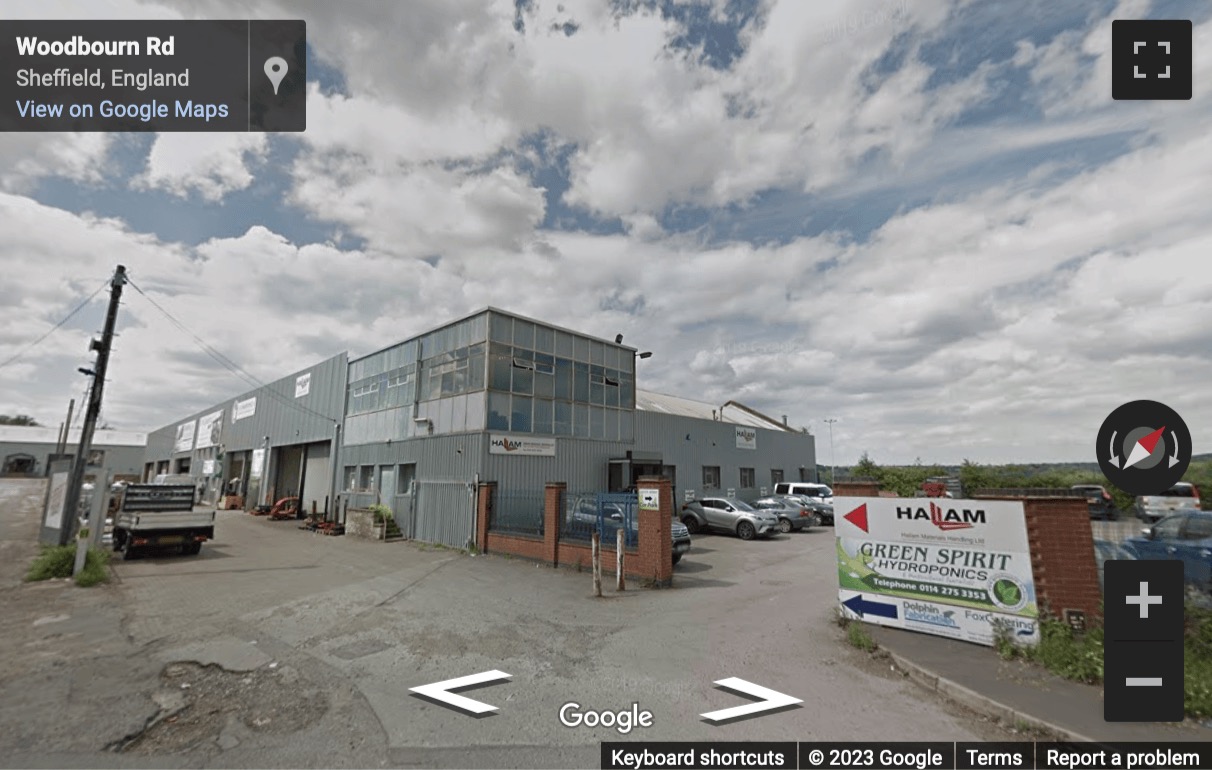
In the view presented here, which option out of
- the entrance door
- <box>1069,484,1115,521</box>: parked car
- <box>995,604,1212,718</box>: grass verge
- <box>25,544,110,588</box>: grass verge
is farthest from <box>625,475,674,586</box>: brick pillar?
<box>1069,484,1115,521</box>: parked car

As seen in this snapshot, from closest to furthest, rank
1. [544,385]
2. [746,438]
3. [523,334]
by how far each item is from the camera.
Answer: [523,334], [544,385], [746,438]

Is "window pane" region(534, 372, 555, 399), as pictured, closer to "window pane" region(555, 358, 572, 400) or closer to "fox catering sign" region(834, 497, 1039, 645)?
"window pane" region(555, 358, 572, 400)

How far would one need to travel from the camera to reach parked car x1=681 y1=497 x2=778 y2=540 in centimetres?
2076

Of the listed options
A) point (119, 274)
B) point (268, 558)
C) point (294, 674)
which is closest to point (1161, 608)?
point (294, 674)

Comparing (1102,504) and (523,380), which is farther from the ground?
(523,380)

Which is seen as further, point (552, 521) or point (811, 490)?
point (811, 490)

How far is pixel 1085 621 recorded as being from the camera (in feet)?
22.5

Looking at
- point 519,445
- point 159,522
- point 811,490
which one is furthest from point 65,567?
point 811,490

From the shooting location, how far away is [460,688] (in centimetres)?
600

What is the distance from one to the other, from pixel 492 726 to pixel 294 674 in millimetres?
3027

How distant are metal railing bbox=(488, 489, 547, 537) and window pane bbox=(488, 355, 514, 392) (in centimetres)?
418

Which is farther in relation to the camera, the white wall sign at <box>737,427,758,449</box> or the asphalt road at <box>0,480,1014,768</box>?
the white wall sign at <box>737,427,758,449</box>

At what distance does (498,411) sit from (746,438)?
19.8 meters

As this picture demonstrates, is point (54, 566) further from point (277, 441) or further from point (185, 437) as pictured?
point (185, 437)
